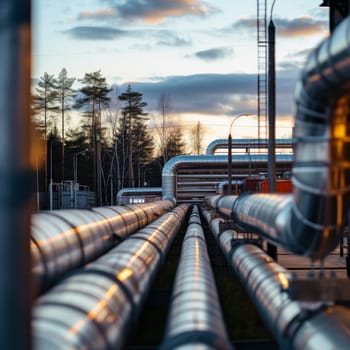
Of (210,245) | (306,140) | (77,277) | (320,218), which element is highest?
(306,140)

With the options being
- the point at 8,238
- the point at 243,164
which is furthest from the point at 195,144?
the point at 8,238

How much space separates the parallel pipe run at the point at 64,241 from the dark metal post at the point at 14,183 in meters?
2.39

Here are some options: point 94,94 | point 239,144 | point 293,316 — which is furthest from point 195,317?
point 94,94

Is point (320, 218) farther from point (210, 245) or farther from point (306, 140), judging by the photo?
point (210, 245)

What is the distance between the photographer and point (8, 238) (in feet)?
13.8

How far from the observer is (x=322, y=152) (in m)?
7.08

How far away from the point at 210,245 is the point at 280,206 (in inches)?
796

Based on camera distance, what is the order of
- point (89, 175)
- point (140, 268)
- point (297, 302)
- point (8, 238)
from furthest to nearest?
point (89, 175)
point (140, 268)
point (297, 302)
point (8, 238)

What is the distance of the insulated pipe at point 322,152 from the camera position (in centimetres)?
657

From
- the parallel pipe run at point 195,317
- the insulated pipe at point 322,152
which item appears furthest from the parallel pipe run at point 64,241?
the insulated pipe at point 322,152

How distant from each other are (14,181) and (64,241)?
600cm

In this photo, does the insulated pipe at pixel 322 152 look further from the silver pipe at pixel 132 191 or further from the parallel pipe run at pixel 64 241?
the silver pipe at pixel 132 191

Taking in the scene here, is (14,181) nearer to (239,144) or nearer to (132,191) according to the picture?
(239,144)

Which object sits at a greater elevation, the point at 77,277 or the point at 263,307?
the point at 77,277
